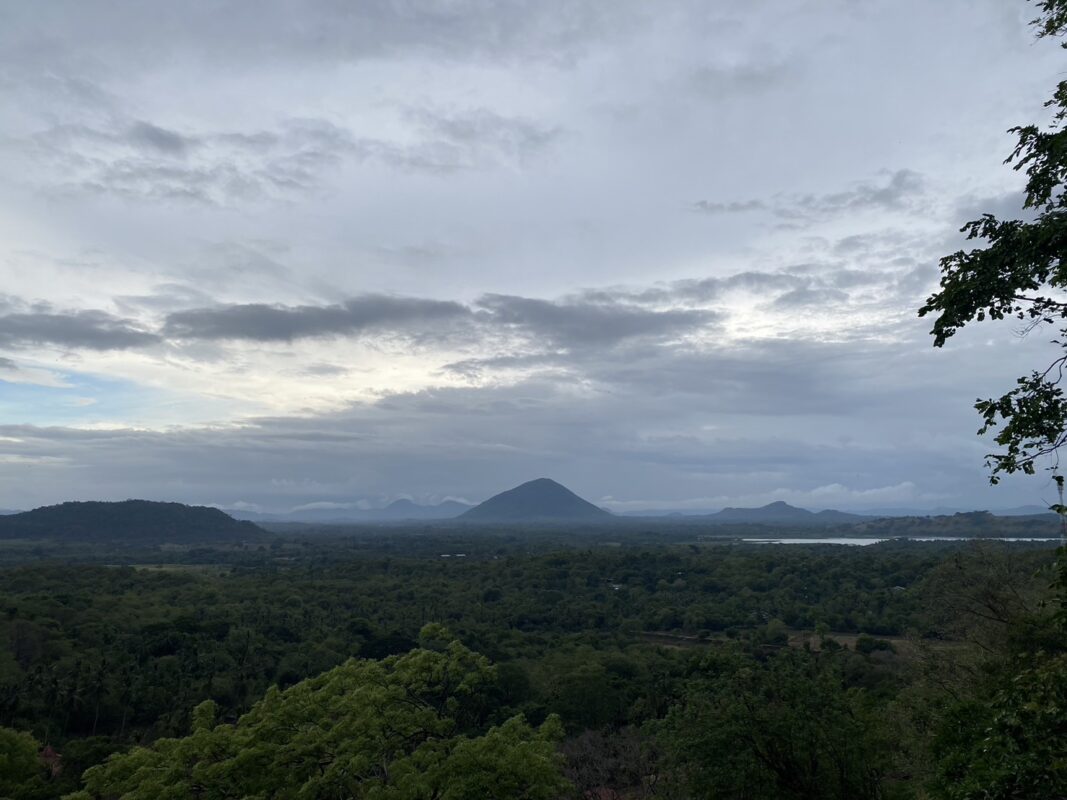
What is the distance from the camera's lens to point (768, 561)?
118812mm

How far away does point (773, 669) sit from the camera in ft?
65.7

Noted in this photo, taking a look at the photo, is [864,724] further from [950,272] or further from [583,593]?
[583,593]

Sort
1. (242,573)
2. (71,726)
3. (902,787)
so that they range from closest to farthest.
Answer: (902,787) < (71,726) < (242,573)

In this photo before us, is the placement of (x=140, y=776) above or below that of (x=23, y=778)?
above

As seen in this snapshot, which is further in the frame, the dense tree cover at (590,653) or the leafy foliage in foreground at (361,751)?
the dense tree cover at (590,653)

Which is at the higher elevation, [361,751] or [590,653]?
[361,751]

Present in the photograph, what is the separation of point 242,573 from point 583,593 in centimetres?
7461

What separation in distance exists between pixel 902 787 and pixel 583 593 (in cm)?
8738

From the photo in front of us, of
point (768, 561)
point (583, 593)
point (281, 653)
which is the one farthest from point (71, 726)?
point (768, 561)

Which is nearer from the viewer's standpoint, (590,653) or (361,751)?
(361,751)

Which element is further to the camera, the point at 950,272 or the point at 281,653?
the point at 281,653

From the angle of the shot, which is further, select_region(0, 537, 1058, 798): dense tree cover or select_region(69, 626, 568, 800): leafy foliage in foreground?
select_region(0, 537, 1058, 798): dense tree cover

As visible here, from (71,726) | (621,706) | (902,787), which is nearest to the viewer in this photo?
(902,787)

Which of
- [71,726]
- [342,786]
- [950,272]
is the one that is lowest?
[71,726]
